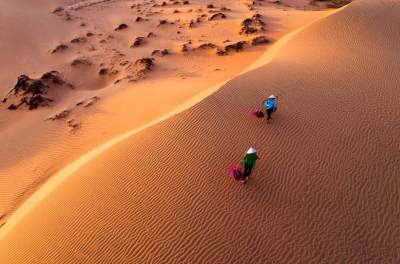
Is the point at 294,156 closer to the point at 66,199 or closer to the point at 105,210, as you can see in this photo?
the point at 105,210

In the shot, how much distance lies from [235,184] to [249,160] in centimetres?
68

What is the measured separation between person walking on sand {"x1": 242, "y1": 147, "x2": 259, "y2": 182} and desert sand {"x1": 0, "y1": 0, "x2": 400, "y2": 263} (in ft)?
1.22

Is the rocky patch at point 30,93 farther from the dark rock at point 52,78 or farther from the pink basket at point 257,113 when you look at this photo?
the pink basket at point 257,113

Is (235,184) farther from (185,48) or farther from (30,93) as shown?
(185,48)

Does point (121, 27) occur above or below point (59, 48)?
above

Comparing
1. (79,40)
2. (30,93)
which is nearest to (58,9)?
(79,40)

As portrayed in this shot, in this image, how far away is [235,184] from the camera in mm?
6457

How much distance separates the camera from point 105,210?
6.34 metres

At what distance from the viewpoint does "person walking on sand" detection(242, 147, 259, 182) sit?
593 cm

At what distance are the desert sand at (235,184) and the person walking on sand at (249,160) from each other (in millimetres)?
371

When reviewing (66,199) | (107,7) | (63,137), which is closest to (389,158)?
(66,199)

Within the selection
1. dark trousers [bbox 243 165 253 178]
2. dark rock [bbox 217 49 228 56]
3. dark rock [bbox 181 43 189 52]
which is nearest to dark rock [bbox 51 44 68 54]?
dark rock [bbox 181 43 189 52]

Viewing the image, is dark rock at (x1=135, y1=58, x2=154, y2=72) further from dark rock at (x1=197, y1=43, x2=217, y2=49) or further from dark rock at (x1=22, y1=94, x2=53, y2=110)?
dark rock at (x1=22, y1=94, x2=53, y2=110)

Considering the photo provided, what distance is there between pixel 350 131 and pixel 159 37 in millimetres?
12333
